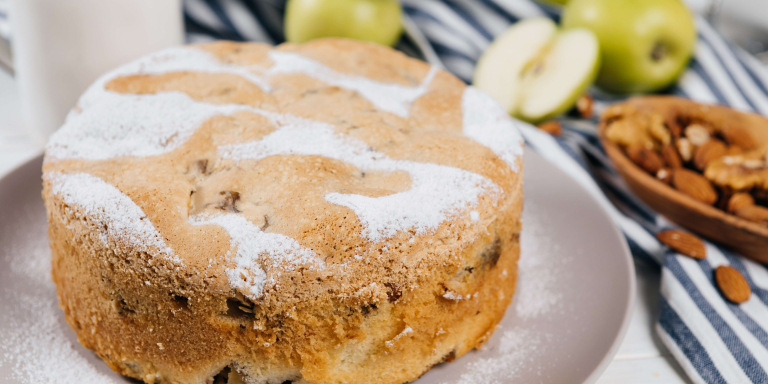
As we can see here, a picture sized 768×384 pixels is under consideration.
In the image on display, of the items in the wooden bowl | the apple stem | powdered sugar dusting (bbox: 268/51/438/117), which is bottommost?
the wooden bowl

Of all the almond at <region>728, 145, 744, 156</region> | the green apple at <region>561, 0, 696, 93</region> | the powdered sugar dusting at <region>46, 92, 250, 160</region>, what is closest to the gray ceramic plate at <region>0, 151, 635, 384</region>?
the powdered sugar dusting at <region>46, 92, 250, 160</region>

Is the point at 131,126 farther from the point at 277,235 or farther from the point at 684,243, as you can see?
the point at 684,243

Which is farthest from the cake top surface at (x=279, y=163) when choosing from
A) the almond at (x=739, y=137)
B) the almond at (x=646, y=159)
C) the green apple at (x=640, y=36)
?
the green apple at (x=640, y=36)

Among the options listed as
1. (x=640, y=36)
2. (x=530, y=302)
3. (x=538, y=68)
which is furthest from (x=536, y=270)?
(x=640, y=36)

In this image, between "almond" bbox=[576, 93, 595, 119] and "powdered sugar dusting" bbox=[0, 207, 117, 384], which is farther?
"almond" bbox=[576, 93, 595, 119]

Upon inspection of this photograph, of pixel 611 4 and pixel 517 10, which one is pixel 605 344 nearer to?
pixel 611 4

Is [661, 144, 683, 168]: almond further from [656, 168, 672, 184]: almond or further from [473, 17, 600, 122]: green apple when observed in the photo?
[473, 17, 600, 122]: green apple

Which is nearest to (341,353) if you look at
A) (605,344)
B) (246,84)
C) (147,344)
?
(147,344)
